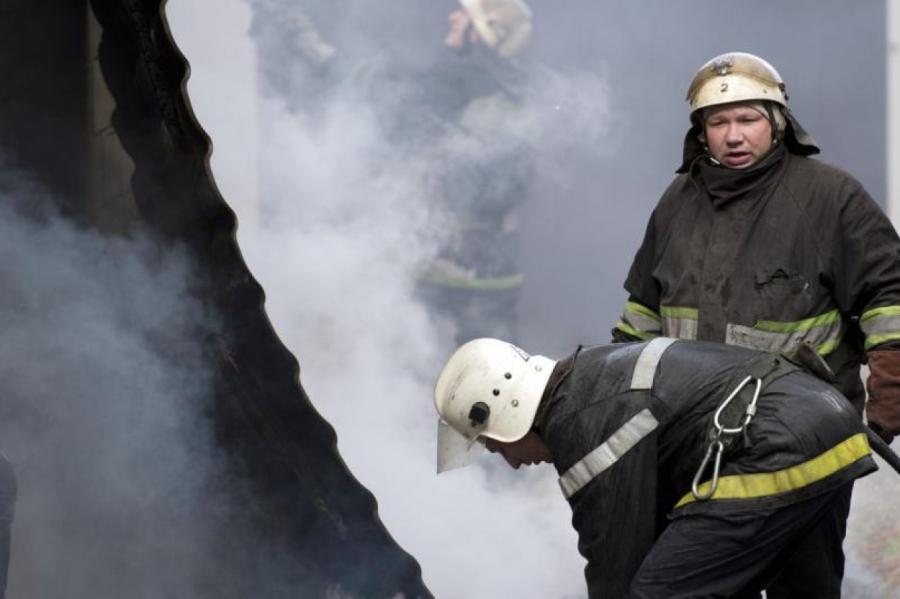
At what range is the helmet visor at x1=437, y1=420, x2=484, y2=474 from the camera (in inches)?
141

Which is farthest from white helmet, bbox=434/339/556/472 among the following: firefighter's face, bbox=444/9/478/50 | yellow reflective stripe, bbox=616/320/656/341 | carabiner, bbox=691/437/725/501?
firefighter's face, bbox=444/9/478/50

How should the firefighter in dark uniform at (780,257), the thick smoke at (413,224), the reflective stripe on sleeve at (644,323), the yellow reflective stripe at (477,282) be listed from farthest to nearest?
the yellow reflective stripe at (477,282) → the thick smoke at (413,224) → the reflective stripe on sleeve at (644,323) → the firefighter in dark uniform at (780,257)

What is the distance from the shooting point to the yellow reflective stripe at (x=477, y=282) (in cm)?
691

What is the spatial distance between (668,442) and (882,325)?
0.84 m

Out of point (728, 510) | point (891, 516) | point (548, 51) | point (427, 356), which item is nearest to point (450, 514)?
point (427, 356)

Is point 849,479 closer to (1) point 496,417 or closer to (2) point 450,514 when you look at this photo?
(1) point 496,417

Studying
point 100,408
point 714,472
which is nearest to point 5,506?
point 100,408

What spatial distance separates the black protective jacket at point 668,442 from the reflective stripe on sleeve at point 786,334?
58 cm

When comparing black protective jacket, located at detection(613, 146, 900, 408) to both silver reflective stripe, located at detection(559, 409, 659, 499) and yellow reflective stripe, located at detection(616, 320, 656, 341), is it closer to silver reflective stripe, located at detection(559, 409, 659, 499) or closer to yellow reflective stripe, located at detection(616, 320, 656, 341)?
yellow reflective stripe, located at detection(616, 320, 656, 341)

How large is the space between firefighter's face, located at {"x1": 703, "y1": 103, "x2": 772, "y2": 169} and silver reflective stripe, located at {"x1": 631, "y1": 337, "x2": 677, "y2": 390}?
2.80 feet

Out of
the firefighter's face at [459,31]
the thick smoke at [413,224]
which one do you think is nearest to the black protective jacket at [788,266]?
the thick smoke at [413,224]

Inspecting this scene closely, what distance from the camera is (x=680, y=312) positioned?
418 cm

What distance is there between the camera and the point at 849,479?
337 centimetres

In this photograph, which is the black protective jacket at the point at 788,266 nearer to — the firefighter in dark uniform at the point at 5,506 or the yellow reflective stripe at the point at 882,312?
the yellow reflective stripe at the point at 882,312
